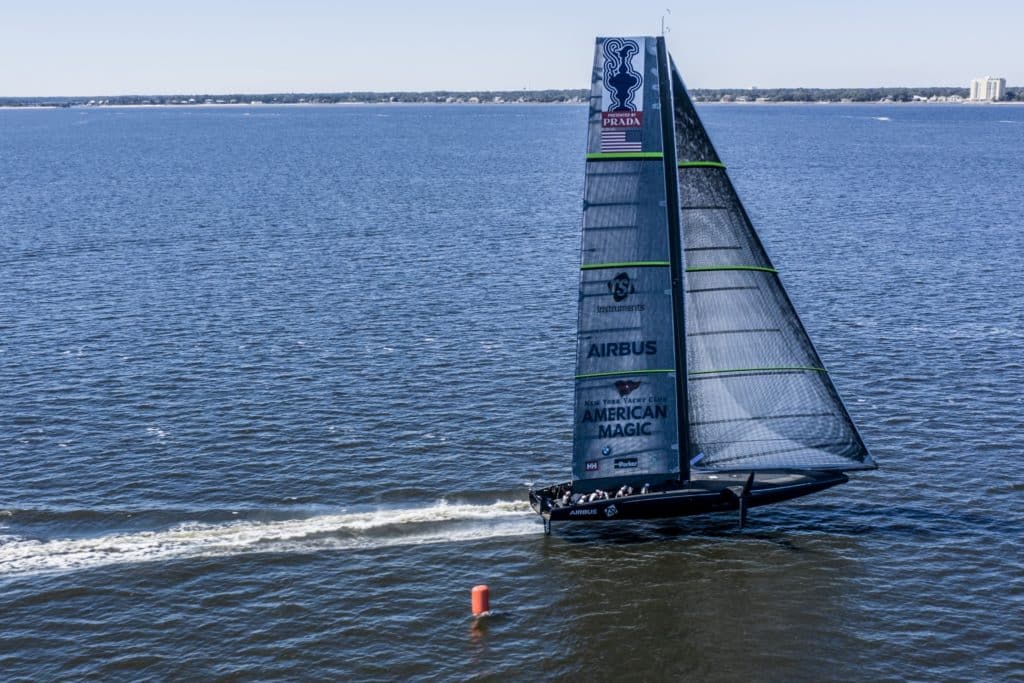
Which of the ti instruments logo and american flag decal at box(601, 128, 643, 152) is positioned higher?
american flag decal at box(601, 128, 643, 152)

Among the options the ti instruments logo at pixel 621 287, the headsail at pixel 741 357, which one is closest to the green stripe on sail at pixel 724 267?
the headsail at pixel 741 357

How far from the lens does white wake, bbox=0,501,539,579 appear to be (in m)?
46.8

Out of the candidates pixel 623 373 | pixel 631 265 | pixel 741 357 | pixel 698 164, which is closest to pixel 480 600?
pixel 623 373

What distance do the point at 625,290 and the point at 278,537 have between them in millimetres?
18346

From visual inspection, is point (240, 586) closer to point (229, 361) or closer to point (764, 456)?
point (764, 456)

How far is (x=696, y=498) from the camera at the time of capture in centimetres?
4794

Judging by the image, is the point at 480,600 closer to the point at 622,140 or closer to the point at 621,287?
the point at 621,287

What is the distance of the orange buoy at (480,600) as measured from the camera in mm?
42531

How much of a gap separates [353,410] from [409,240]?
57124mm

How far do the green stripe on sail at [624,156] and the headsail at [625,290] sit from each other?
0.13 ft

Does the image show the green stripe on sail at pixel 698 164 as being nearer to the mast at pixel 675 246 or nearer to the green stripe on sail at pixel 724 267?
the mast at pixel 675 246

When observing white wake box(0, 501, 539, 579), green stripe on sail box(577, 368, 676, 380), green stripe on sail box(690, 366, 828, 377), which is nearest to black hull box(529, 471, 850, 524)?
white wake box(0, 501, 539, 579)

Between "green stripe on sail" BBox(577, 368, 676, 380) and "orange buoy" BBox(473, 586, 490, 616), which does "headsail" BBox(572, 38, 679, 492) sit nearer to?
"green stripe on sail" BBox(577, 368, 676, 380)

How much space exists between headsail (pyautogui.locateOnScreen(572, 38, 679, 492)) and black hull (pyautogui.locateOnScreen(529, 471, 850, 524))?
1211 millimetres
